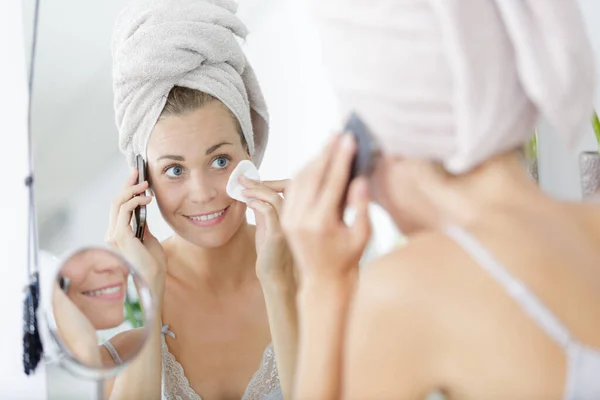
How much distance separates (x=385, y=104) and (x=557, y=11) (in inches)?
6.8

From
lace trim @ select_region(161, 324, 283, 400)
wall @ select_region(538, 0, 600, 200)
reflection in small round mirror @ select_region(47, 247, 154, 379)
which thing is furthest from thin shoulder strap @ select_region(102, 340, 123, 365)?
wall @ select_region(538, 0, 600, 200)

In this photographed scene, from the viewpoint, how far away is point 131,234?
0.96 meters

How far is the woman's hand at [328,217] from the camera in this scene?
26.3 inches

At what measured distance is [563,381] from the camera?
0.57 meters

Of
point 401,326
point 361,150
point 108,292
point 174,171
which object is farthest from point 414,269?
point 174,171

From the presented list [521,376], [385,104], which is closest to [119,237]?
[385,104]

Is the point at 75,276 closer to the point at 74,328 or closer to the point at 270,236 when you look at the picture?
the point at 74,328

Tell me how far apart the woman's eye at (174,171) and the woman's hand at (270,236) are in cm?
9

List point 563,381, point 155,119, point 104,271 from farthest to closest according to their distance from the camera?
point 155,119 < point 104,271 < point 563,381

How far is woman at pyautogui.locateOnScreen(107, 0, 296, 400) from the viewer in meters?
0.95

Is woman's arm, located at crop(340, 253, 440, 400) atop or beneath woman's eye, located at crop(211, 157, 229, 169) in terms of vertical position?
beneath

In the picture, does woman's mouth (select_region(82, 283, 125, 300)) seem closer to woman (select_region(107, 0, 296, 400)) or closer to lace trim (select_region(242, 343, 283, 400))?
woman (select_region(107, 0, 296, 400))

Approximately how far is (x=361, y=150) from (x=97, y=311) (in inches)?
14.6

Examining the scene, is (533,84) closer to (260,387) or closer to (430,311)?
(430,311)
